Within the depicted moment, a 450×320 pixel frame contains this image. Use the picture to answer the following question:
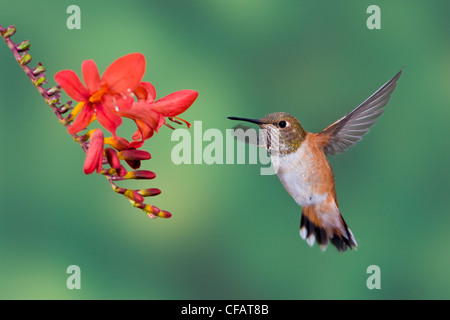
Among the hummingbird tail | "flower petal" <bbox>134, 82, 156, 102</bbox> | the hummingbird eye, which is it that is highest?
the hummingbird eye

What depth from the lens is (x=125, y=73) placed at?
48 cm

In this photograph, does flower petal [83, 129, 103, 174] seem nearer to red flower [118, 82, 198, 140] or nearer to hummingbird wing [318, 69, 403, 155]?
red flower [118, 82, 198, 140]

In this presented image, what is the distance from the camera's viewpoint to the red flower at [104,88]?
1.55 feet

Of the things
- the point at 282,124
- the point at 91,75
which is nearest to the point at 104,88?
the point at 91,75

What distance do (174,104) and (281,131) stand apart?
0.32 m

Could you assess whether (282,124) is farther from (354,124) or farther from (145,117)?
(145,117)

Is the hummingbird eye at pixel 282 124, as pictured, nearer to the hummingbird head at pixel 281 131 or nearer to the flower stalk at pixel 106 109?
the hummingbird head at pixel 281 131

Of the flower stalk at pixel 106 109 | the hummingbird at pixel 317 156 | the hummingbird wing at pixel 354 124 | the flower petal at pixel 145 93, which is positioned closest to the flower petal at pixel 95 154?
the flower stalk at pixel 106 109

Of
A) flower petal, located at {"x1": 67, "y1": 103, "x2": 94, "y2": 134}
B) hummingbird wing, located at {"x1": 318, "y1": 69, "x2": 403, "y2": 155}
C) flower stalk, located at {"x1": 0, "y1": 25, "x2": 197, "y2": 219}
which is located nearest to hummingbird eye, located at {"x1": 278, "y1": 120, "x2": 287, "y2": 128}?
hummingbird wing, located at {"x1": 318, "y1": 69, "x2": 403, "y2": 155}

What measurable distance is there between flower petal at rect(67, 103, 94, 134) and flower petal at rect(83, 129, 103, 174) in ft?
0.06

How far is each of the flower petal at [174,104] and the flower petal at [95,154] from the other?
0.30 ft

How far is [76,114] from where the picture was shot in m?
0.54

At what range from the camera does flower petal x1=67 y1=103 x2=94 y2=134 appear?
0.50m

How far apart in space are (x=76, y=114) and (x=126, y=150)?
7cm
